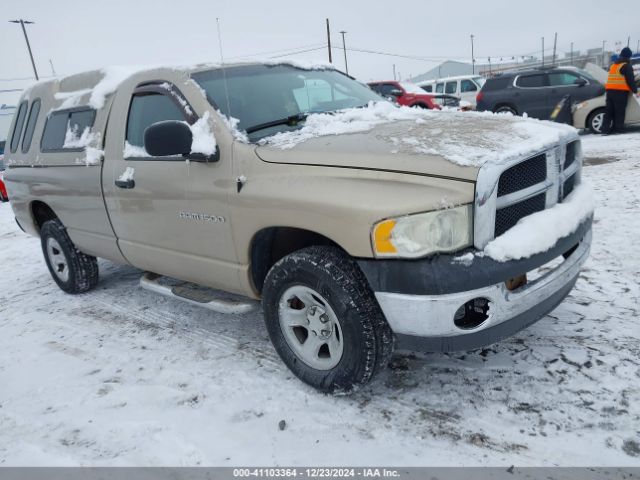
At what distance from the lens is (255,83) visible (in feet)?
11.1

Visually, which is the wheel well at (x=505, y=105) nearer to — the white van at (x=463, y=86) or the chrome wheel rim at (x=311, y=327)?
the white van at (x=463, y=86)

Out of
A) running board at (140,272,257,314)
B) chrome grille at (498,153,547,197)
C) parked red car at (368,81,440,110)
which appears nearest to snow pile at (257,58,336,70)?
running board at (140,272,257,314)

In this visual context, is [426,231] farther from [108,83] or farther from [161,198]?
[108,83]

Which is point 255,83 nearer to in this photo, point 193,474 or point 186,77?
point 186,77

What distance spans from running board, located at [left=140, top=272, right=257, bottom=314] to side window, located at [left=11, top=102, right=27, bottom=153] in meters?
2.42

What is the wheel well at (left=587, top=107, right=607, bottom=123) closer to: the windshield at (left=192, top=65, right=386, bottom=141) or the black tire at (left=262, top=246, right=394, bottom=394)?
the windshield at (left=192, top=65, right=386, bottom=141)

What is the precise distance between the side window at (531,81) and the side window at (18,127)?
1135 centimetres

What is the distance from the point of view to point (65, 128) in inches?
174

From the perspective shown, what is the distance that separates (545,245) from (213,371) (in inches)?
79.8

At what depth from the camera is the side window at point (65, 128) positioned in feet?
13.5

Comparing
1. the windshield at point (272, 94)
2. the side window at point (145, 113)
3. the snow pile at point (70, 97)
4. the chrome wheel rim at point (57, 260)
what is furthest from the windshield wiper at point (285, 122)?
the chrome wheel rim at point (57, 260)

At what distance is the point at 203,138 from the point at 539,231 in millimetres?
1910

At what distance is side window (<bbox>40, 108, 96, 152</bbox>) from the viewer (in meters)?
4.11

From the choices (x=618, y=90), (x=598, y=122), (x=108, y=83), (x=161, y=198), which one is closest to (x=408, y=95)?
(x=598, y=122)
